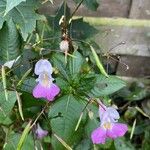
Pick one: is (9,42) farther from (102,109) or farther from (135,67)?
(135,67)

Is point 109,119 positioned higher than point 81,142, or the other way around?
point 109,119

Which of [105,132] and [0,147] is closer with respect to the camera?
[105,132]

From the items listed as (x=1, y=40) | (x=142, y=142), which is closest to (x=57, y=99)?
(x=1, y=40)

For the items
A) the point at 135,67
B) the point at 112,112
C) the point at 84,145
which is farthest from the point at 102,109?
the point at 135,67

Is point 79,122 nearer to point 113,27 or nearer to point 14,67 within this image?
point 14,67

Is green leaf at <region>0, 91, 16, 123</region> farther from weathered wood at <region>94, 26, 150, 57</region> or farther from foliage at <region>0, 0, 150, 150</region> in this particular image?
weathered wood at <region>94, 26, 150, 57</region>

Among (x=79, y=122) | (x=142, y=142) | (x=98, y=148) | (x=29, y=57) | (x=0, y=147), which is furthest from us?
(x=142, y=142)

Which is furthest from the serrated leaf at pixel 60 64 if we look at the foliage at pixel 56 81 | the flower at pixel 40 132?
the flower at pixel 40 132
